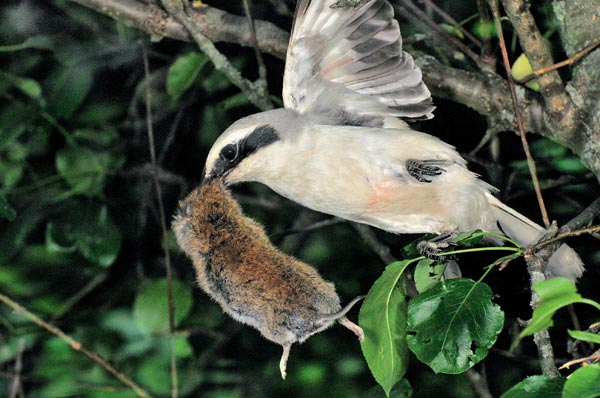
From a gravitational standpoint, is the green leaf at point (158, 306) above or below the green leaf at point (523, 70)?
below

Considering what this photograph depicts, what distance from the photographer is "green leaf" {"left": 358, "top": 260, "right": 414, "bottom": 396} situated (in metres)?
1.79

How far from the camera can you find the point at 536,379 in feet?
4.52

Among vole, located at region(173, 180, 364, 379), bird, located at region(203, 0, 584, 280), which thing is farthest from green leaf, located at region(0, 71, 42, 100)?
vole, located at region(173, 180, 364, 379)

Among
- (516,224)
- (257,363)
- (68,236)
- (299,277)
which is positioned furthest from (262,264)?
(257,363)

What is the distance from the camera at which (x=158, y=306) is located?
3049 mm

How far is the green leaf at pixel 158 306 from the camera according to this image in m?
3.03

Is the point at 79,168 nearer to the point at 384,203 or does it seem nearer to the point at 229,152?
the point at 229,152

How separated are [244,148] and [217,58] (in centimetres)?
52

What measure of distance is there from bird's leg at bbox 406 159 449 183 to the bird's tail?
198mm

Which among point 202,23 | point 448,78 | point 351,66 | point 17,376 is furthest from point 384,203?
point 17,376

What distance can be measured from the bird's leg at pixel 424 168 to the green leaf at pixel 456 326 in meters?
0.67

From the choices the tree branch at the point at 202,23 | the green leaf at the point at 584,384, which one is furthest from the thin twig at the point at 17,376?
the green leaf at the point at 584,384

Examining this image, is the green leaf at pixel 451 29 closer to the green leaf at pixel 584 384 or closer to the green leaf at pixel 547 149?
the green leaf at pixel 547 149

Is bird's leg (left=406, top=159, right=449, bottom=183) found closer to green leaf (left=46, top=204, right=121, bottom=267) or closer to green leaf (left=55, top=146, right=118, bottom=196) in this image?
green leaf (left=46, top=204, right=121, bottom=267)
